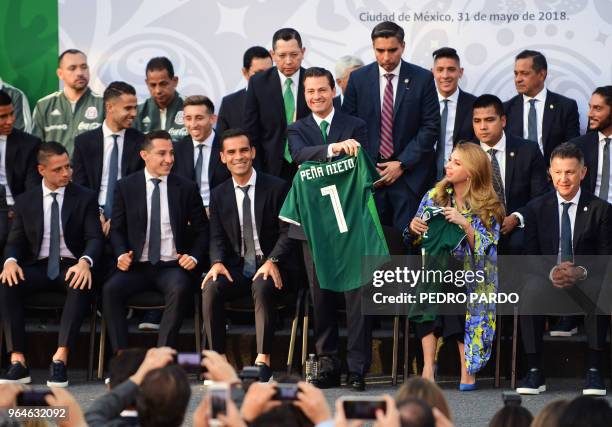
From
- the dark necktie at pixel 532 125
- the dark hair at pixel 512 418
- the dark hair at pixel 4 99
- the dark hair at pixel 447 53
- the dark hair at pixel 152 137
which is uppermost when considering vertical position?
the dark hair at pixel 447 53

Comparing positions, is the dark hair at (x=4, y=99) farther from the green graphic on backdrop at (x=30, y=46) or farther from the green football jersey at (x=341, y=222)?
the green football jersey at (x=341, y=222)

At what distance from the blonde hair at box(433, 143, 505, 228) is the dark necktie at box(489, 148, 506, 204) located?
32cm

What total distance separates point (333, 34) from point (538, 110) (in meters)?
1.76

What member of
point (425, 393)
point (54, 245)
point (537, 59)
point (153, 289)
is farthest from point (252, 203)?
point (425, 393)

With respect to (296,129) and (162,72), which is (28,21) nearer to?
(162,72)

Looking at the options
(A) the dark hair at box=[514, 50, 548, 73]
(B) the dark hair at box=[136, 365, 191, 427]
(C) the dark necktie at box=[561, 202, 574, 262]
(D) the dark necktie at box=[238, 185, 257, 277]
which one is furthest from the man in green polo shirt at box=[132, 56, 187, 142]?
(B) the dark hair at box=[136, 365, 191, 427]

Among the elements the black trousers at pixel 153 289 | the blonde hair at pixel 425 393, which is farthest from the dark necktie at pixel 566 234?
the blonde hair at pixel 425 393

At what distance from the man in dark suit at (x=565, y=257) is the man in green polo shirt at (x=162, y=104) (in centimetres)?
291

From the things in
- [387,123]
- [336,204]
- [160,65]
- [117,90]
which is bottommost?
[336,204]

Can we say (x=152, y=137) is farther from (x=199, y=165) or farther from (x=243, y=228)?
(x=243, y=228)

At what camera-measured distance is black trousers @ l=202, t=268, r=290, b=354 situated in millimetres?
8125

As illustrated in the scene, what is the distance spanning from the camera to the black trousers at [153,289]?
8203 mm

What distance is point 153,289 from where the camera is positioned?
8414 millimetres

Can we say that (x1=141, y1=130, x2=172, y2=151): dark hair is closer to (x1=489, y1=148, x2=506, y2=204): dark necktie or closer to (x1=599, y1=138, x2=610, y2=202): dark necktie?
(x1=489, y1=148, x2=506, y2=204): dark necktie
